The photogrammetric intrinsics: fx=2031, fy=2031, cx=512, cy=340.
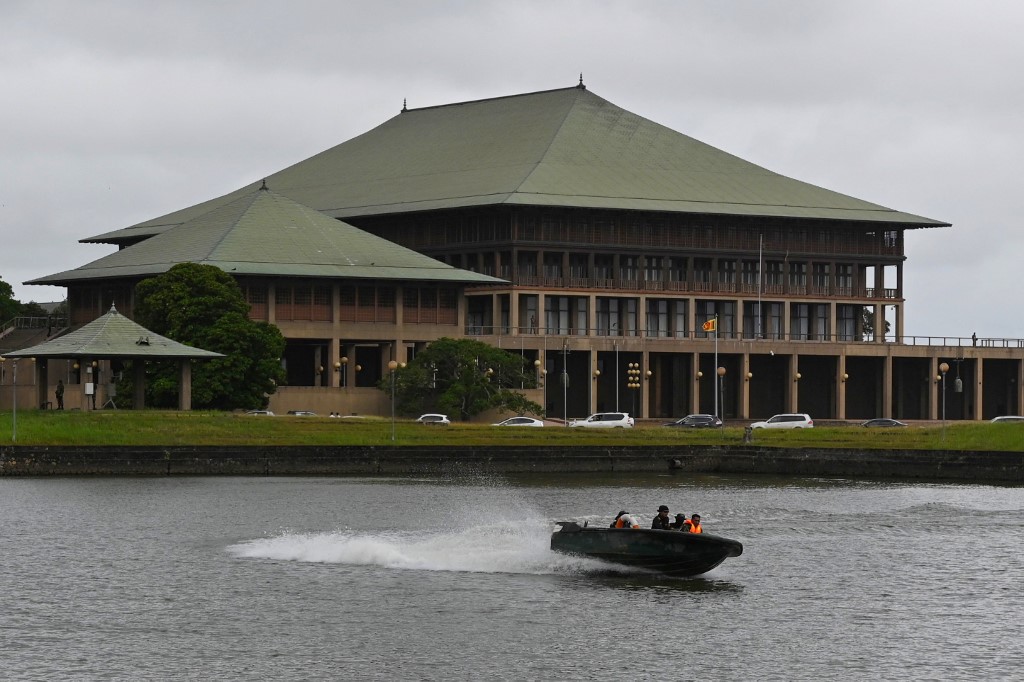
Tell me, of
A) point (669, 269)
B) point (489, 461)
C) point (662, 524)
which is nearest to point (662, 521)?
point (662, 524)

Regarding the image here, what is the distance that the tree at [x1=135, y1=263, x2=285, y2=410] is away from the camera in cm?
13512

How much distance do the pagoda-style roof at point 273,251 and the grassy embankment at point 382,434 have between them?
3088 centimetres

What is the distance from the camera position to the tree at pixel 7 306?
194 m

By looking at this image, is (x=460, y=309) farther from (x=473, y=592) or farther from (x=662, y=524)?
(x=473, y=592)

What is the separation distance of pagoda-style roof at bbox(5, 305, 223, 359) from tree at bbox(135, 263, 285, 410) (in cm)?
411

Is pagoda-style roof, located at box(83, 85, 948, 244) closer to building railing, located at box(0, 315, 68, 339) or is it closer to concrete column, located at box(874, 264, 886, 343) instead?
concrete column, located at box(874, 264, 886, 343)

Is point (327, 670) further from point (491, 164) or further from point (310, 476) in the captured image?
point (491, 164)

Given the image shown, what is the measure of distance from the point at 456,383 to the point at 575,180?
3803 centimetres

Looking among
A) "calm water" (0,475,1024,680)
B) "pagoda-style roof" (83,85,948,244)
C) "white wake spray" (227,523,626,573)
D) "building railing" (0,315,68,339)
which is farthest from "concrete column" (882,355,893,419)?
"white wake spray" (227,523,626,573)

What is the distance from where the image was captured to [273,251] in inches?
6309

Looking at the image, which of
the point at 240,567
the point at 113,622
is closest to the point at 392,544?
the point at 240,567

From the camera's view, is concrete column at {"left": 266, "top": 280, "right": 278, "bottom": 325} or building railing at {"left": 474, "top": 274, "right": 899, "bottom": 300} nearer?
concrete column at {"left": 266, "top": 280, "right": 278, "bottom": 325}

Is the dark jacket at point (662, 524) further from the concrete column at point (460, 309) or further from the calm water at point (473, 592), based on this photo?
the concrete column at point (460, 309)

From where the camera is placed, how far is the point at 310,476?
363 feet
